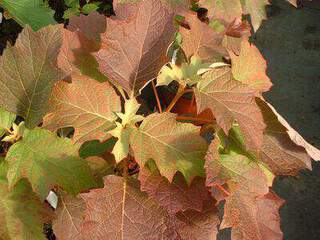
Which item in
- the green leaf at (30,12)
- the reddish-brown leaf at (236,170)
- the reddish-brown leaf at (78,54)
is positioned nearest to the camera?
the reddish-brown leaf at (236,170)

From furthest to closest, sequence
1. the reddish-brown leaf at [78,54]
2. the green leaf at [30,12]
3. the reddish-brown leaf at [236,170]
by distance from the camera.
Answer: the green leaf at [30,12], the reddish-brown leaf at [78,54], the reddish-brown leaf at [236,170]

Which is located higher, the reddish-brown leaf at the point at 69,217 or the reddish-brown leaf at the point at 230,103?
the reddish-brown leaf at the point at 230,103

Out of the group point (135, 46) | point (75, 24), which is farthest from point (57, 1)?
point (135, 46)

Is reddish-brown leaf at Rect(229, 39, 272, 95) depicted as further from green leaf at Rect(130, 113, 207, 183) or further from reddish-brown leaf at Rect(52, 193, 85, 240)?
reddish-brown leaf at Rect(52, 193, 85, 240)

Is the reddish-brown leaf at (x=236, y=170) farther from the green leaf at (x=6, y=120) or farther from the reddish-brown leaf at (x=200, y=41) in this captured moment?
the green leaf at (x=6, y=120)

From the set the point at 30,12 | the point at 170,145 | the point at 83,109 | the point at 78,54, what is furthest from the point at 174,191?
the point at 30,12

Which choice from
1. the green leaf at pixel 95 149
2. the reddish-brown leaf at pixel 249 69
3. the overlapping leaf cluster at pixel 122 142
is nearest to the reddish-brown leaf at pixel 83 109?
the overlapping leaf cluster at pixel 122 142

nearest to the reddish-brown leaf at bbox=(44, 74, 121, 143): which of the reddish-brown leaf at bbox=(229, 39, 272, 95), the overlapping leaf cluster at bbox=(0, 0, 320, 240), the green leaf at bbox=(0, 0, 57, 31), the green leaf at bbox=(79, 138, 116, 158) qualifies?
the overlapping leaf cluster at bbox=(0, 0, 320, 240)
